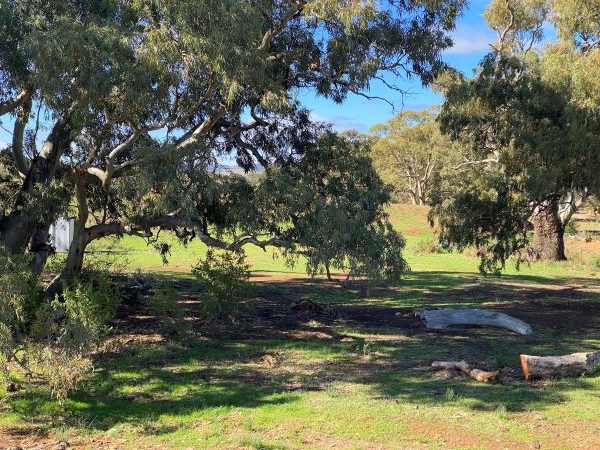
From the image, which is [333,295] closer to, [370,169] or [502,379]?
[370,169]

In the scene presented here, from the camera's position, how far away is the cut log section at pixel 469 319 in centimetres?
1312

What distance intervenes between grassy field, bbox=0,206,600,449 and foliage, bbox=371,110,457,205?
151 feet

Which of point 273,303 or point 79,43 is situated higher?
point 79,43

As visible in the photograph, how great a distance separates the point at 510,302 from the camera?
56.0ft

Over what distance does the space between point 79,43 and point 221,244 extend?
3897 millimetres

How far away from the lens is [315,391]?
819 cm

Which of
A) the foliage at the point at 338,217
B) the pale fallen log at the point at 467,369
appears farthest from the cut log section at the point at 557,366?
the foliage at the point at 338,217

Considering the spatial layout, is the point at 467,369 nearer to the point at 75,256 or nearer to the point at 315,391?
the point at 315,391

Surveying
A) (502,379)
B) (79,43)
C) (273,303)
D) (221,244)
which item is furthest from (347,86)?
(273,303)

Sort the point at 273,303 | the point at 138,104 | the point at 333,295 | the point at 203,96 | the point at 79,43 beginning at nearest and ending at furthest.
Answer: the point at 79,43
the point at 138,104
the point at 203,96
the point at 273,303
the point at 333,295

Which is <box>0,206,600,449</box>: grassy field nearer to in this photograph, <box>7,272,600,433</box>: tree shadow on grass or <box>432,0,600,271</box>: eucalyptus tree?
<box>7,272,600,433</box>: tree shadow on grass

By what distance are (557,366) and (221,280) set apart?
565 centimetres

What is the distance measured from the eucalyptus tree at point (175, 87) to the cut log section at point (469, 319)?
14.2 ft

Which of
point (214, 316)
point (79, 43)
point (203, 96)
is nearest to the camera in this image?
point (79, 43)
